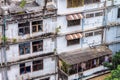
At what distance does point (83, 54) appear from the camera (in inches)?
1318

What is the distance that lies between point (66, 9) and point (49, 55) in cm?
488

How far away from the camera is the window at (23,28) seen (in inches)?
1174

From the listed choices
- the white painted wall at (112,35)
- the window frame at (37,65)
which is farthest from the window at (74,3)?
the window frame at (37,65)

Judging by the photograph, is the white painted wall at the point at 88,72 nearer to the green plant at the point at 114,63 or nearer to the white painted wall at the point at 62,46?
the green plant at the point at 114,63

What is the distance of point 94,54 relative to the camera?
33781mm

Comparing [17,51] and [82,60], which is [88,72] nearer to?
[82,60]

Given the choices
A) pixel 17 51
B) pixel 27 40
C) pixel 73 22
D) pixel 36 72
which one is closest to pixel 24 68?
pixel 36 72

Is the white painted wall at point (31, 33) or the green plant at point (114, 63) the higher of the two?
the white painted wall at point (31, 33)

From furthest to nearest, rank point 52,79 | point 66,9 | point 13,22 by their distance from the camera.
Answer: point 52,79
point 66,9
point 13,22

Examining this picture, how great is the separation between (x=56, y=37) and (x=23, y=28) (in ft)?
12.2

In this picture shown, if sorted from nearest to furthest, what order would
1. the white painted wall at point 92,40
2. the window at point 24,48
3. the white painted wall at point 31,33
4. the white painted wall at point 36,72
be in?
the white painted wall at point 31,33, the window at point 24,48, the white painted wall at point 36,72, the white painted wall at point 92,40

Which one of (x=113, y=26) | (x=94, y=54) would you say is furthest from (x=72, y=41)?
(x=113, y=26)

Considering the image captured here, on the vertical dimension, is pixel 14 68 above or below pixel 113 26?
below

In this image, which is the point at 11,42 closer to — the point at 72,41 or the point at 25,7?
the point at 25,7
